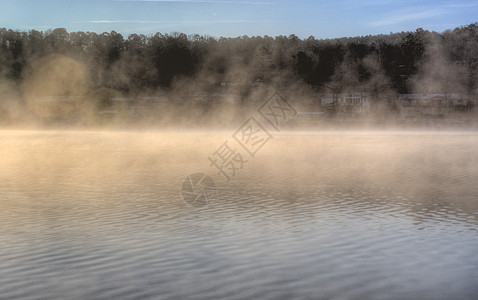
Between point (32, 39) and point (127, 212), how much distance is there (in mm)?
102221

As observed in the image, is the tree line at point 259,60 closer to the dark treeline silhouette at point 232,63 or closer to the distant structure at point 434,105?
the dark treeline silhouette at point 232,63

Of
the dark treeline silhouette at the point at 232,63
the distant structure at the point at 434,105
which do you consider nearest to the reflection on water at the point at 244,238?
the distant structure at the point at 434,105

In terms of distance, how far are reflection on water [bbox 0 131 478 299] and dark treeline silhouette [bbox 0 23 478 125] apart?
72.0 metres

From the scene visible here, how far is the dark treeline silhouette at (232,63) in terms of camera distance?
91569 millimetres

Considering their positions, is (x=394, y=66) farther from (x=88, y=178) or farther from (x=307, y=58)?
(x=88, y=178)

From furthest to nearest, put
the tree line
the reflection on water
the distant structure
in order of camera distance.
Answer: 1. the tree line
2. the distant structure
3. the reflection on water

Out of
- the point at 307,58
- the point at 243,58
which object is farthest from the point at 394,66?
the point at 243,58

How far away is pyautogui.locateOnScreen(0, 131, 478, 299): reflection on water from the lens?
754cm

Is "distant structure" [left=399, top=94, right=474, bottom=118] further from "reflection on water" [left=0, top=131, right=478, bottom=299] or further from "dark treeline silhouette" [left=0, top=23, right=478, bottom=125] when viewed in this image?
"reflection on water" [left=0, top=131, right=478, bottom=299]

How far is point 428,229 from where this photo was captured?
11.2 m

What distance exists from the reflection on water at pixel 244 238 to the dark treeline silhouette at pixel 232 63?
71972mm

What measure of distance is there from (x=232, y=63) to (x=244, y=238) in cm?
9472

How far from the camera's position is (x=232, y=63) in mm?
103625

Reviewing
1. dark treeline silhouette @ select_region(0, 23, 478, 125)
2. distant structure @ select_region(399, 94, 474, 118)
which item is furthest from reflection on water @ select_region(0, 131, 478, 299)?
dark treeline silhouette @ select_region(0, 23, 478, 125)
